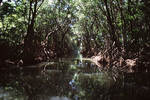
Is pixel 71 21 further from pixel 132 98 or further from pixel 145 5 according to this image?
pixel 132 98

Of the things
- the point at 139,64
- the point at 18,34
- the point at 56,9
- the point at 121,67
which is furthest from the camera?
the point at 56,9

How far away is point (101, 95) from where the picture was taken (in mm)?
3727

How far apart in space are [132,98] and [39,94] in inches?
109

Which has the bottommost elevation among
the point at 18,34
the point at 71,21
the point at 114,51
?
the point at 114,51

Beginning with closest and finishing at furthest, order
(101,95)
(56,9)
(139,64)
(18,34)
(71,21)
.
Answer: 1. (101,95)
2. (139,64)
3. (18,34)
4. (56,9)
5. (71,21)

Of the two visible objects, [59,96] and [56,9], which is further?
[56,9]

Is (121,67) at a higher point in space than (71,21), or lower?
lower

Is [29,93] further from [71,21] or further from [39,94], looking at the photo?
[71,21]

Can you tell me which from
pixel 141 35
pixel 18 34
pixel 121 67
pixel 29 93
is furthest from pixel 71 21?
pixel 29 93

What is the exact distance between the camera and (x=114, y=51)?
35.9 feet

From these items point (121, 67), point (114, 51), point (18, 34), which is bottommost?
point (121, 67)

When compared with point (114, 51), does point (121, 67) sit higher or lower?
lower

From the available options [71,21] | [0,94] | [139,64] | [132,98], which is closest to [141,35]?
[139,64]

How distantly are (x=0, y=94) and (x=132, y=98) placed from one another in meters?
3.91
